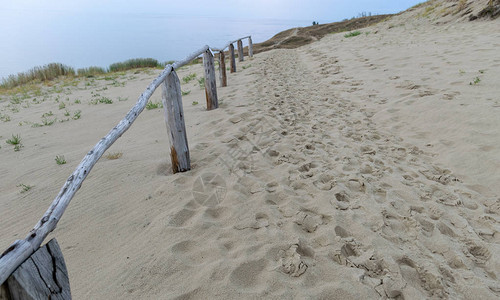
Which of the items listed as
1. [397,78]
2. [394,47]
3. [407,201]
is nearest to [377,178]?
[407,201]

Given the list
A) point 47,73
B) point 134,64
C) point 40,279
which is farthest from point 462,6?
point 47,73

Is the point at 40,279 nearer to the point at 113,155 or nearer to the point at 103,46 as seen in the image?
the point at 113,155

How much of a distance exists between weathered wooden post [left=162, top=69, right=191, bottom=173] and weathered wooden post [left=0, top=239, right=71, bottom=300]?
2162 mm

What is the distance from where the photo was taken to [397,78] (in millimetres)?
6738

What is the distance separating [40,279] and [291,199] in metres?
2.07

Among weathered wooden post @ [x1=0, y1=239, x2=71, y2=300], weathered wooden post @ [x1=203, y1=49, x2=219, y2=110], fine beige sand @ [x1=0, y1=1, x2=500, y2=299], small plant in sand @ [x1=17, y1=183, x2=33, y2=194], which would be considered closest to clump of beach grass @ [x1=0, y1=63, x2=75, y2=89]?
fine beige sand @ [x1=0, y1=1, x2=500, y2=299]

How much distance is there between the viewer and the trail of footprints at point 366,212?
2008 mm

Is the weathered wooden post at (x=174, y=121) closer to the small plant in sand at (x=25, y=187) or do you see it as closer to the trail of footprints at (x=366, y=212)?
the trail of footprints at (x=366, y=212)

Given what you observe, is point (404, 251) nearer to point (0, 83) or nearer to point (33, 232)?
A: point (33, 232)

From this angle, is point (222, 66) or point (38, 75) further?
point (38, 75)

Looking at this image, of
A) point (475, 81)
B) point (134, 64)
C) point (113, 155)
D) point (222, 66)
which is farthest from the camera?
point (134, 64)

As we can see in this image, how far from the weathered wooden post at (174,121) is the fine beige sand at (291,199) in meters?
0.19

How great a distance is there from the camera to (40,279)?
1.06 m

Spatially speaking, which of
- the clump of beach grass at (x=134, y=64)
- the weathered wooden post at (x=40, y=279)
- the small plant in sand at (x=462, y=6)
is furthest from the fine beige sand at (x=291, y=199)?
the clump of beach grass at (x=134, y=64)
